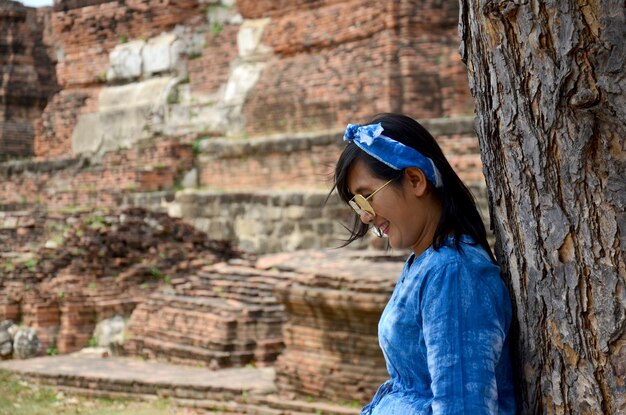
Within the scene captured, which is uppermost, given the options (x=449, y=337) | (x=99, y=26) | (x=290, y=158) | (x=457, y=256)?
(x=99, y=26)

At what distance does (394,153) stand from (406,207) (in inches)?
4.7

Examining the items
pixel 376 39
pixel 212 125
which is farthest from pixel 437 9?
pixel 212 125

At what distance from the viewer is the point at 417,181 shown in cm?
228

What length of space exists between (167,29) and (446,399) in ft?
51.0

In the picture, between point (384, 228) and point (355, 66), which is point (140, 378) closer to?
point (355, 66)

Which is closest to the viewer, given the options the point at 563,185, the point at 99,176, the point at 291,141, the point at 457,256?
the point at 563,185

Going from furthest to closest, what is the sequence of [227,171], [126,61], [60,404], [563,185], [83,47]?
[83,47], [126,61], [227,171], [60,404], [563,185]

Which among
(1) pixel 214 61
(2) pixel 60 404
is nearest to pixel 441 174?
(2) pixel 60 404

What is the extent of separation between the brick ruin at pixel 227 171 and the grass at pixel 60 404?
87cm

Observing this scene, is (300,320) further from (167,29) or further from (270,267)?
(167,29)

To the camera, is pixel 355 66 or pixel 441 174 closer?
pixel 441 174

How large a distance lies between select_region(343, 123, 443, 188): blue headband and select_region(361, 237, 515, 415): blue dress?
0.51ft

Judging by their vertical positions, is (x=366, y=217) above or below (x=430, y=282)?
above

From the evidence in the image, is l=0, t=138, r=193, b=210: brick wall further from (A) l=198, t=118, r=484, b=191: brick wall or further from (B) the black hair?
(B) the black hair
